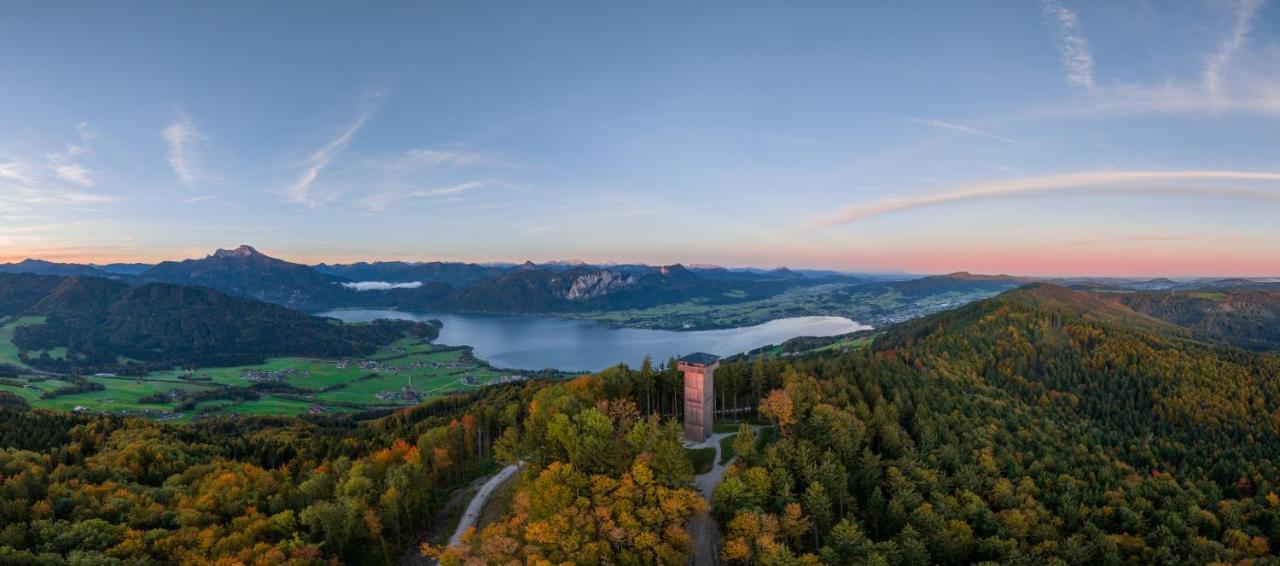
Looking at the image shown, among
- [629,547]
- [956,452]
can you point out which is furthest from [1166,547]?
[629,547]

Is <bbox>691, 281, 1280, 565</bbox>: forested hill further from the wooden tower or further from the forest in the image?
the wooden tower

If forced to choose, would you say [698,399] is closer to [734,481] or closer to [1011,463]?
[734,481]

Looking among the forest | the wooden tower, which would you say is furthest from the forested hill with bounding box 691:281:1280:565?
the wooden tower

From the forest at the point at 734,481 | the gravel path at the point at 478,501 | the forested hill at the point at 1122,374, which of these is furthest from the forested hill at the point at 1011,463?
the gravel path at the point at 478,501

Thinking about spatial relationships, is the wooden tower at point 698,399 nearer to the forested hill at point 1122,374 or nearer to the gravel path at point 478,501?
the gravel path at point 478,501

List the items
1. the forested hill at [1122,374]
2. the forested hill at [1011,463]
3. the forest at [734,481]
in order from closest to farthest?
the forest at [734,481]
the forested hill at [1011,463]
the forested hill at [1122,374]

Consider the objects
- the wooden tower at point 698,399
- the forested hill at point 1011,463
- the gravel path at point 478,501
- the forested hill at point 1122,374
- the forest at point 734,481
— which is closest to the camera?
the forest at point 734,481

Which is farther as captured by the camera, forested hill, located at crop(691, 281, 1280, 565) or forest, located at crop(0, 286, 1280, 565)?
forested hill, located at crop(691, 281, 1280, 565)

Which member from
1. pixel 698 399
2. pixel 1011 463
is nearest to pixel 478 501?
pixel 698 399

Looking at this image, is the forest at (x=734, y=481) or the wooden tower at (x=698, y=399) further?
the wooden tower at (x=698, y=399)

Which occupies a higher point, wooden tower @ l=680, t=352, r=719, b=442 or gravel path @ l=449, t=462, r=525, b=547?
wooden tower @ l=680, t=352, r=719, b=442
